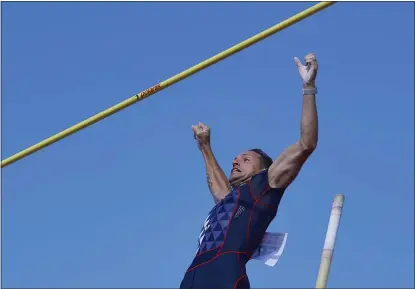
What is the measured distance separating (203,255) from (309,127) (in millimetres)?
1505

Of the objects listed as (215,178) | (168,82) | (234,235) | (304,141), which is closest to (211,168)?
(215,178)

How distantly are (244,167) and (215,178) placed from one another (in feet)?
2.86

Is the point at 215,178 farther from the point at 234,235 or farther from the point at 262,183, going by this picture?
the point at 234,235

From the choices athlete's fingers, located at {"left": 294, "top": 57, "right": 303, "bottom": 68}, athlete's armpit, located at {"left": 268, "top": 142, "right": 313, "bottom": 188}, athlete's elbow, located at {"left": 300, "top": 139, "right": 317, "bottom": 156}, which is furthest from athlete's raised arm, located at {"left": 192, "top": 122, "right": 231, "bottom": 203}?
athlete's fingers, located at {"left": 294, "top": 57, "right": 303, "bottom": 68}

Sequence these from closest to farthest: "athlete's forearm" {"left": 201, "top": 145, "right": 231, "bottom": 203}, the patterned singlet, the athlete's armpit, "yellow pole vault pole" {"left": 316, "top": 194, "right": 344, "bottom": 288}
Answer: the patterned singlet → the athlete's armpit → "yellow pole vault pole" {"left": 316, "top": 194, "right": 344, "bottom": 288} → "athlete's forearm" {"left": 201, "top": 145, "right": 231, "bottom": 203}

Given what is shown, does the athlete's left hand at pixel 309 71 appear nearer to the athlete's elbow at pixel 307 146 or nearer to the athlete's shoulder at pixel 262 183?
the athlete's elbow at pixel 307 146

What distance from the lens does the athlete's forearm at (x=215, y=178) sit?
30.1 ft

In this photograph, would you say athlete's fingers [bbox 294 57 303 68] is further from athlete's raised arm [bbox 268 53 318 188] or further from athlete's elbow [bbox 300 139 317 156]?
Result: athlete's elbow [bbox 300 139 317 156]

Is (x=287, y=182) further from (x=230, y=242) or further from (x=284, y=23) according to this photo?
(x=284, y=23)

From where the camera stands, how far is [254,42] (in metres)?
8.20

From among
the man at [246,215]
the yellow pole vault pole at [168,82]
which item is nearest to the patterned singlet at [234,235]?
the man at [246,215]

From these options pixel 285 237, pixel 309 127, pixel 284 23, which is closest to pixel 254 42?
pixel 284 23

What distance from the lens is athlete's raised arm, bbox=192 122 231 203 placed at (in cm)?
922

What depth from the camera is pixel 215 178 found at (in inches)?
368
